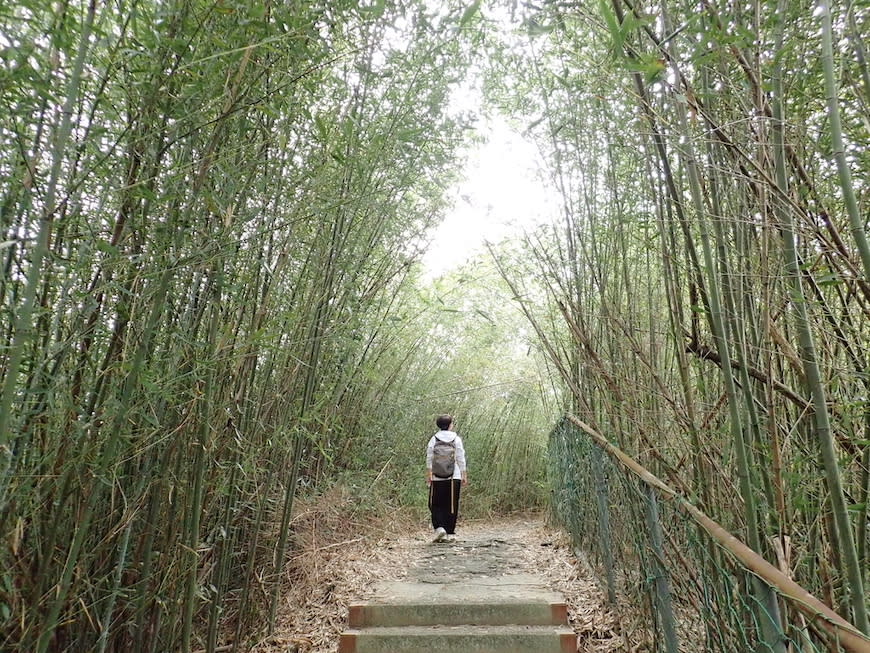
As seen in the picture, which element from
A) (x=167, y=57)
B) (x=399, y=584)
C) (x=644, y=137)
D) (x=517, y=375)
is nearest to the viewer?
(x=167, y=57)

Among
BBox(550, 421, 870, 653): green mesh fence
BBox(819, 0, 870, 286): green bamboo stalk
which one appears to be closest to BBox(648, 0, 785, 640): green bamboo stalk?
BBox(550, 421, 870, 653): green mesh fence

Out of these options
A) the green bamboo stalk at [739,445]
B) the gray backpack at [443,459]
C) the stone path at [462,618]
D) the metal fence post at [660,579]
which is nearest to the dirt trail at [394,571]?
the stone path at [462,618]

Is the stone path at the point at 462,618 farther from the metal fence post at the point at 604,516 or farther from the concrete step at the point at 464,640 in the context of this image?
the metal fence post at the point at 604,516

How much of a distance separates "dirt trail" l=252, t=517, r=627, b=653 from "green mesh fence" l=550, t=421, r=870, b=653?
0.58ft

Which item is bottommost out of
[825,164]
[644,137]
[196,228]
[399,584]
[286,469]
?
[399,584]

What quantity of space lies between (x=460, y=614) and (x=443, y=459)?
6.50 ft

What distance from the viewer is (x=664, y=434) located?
180 centimetres

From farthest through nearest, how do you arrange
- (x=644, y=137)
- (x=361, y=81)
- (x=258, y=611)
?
(x=258, y=611), (x=361, y=81), (x=644, y=137)

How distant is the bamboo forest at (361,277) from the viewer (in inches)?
45.1

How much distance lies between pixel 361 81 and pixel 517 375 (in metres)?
5.77

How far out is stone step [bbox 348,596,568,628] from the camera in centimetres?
279

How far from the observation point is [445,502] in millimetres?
4855

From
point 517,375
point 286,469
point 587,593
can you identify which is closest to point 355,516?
point 286,469

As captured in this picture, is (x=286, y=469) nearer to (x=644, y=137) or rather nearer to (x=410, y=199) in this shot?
(x=410, y=199)
